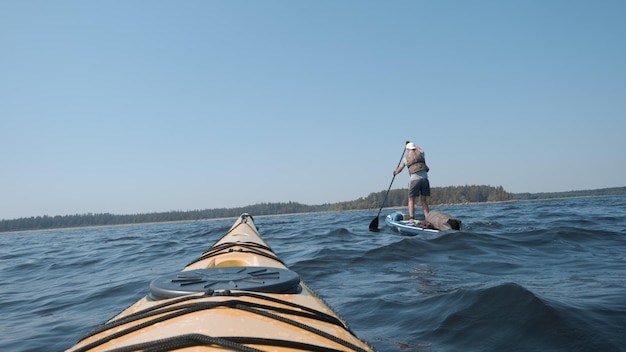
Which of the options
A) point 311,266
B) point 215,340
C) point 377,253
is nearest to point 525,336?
point 215,340

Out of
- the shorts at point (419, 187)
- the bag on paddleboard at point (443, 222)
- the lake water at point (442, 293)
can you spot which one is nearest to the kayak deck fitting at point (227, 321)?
the lake water at point (442, 293)

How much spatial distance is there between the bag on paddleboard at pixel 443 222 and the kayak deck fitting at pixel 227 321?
8282mm

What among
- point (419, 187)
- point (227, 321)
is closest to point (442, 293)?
point (227, 321)

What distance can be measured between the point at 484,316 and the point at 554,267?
293 cm

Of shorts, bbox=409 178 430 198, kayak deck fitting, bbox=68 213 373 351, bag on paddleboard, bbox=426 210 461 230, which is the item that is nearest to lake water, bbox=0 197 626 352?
bag on paddleboard, bbox=426 210 461 230

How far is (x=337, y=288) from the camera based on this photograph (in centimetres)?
521

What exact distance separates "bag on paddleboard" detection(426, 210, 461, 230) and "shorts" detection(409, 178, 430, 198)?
83 cm

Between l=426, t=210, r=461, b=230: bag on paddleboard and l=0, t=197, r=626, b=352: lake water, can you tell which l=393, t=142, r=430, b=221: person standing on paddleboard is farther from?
l=0, t=197, r=626, b=352: lake water

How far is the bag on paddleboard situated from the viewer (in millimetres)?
9983

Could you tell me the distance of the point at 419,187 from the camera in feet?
38.0

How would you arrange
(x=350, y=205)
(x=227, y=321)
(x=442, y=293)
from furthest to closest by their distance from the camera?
(x=350, y=205)
(x=442, y=293)
(x=227, y=321)

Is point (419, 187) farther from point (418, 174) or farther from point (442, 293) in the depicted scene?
point (442, 293)

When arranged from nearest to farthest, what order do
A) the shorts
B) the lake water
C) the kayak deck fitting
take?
the kayak deck fitting, the lake water, the shorts

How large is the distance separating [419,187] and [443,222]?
1642 millimetres
